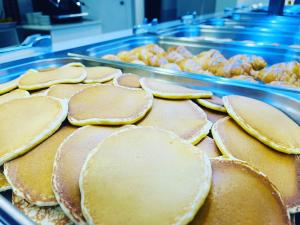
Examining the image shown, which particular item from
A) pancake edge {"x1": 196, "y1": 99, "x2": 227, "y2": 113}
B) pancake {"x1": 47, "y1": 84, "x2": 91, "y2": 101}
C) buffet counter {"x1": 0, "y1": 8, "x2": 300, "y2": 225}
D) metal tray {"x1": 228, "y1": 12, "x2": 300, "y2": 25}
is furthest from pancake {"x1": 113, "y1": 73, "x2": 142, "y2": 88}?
metal tray {"x1": 228, "y1": 12, "x2": 300, "y2": 25}

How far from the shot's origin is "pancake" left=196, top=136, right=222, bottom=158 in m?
0.78

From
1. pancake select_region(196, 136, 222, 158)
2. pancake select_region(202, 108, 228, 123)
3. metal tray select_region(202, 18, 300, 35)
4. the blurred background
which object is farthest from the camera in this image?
the blurred background

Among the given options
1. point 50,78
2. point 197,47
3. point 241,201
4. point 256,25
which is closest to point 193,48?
point 197,47

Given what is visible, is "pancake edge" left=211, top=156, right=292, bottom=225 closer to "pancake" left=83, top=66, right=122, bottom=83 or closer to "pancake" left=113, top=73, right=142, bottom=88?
"pancake" left=113, top=73, right=142, bottom=88

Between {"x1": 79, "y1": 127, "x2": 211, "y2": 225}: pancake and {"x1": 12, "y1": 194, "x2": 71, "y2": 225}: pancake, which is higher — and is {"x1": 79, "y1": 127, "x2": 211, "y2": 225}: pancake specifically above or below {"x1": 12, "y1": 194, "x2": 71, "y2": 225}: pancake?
above

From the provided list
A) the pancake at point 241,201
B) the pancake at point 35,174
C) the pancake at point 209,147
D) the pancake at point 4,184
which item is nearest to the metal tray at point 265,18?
the pancake at point 209,147

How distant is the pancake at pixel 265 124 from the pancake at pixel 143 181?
10.0 inches

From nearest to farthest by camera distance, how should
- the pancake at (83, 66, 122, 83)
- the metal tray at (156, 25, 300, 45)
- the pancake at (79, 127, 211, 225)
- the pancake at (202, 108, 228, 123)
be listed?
the pancake at (79, 127, 211, 225), the pancake at (202, 108, 228, 123), the pancake at (83, 66, 122, 83), the metal tray at (156, 25, 300, 45)

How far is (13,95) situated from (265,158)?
40.6 inches

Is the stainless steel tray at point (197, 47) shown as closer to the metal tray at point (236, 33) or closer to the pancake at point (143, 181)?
the metal tray at point (236, 33)

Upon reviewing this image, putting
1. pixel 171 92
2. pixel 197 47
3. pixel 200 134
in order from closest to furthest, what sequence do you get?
pixel 200 134 → pixel 171 92 → pixel 197 47

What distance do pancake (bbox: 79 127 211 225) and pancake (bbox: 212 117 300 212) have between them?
147mm

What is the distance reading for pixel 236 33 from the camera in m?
2.59

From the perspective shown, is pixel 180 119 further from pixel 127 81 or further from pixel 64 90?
pixel 64 90
